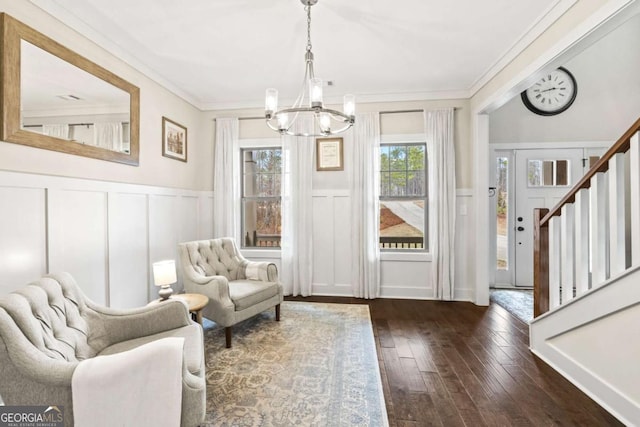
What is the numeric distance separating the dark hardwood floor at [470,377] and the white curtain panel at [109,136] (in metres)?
3.03

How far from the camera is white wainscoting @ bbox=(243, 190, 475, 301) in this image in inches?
157

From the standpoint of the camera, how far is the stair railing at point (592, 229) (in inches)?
69.0

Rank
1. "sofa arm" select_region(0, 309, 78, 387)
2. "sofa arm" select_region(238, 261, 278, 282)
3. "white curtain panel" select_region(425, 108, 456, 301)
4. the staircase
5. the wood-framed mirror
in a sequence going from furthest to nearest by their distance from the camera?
"white curtain panel" select_region(425, 108, 456, 301) → "sofa arm" select_region(238, 261, 278, 282) → the wood-framed mirror → the staircase → "sofa arm" select_region(0, 309, 78, 387)

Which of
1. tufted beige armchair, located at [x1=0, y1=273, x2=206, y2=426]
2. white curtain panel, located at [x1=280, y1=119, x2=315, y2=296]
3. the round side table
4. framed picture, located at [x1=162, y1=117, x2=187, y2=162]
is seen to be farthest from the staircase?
framed picture, located at [x1=162, y1=117, x2=187, y2=162]

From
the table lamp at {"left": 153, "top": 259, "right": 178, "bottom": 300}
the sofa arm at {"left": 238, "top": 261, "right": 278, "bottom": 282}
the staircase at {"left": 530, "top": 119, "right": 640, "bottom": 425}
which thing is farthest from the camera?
the sofa arm at {"left": 238, "top": 261, "right": 278, "bottom": 282}

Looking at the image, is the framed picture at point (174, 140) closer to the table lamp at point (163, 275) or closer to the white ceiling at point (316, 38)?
the white ceiling at point (316, 38)

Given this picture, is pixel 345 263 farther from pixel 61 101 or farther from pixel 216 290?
pixel 61 101

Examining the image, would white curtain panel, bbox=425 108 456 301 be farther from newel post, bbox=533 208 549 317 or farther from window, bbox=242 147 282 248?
window, bbox=242 147 282 248

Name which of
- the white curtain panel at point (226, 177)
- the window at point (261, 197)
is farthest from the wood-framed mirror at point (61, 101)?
the window at point (261, 197)

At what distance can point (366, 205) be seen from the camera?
3988 mm

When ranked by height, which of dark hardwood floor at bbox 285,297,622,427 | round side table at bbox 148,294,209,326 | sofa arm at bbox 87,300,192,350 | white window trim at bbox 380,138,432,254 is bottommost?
dark hardwood floor at bbox 285,297,622,427

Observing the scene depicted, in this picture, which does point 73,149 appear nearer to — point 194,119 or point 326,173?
point 194,119

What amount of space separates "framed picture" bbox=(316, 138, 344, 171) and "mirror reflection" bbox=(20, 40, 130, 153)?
2.25 m

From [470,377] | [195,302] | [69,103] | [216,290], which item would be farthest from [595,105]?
[69,103]
